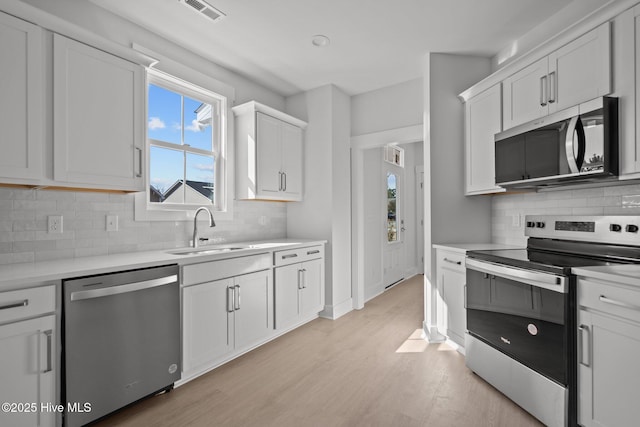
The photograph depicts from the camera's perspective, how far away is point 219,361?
2508 millimetres

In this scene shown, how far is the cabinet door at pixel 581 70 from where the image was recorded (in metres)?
1.91

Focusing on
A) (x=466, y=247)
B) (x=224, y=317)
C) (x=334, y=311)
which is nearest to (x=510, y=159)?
(x=466, y=247)

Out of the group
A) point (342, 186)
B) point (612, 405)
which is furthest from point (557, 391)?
point (342, 186)

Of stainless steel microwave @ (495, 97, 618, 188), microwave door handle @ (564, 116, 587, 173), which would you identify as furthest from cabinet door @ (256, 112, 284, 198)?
→ microwave door handle @ (564, 116, 587, 173)

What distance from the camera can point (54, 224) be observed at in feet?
6.89

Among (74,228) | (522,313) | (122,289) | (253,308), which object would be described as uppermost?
(74,228)

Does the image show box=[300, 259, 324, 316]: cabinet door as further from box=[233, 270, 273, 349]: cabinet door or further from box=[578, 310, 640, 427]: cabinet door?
box=[578, 310, 640, 427]: cabinet door

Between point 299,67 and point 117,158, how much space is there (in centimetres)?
208

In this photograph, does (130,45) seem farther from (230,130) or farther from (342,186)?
(342,186)

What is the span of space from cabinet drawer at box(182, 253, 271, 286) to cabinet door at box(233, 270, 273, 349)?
63mm

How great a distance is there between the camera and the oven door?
1716 mm

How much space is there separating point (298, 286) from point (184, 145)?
180 cm

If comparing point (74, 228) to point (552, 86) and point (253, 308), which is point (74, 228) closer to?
point (253, 308)

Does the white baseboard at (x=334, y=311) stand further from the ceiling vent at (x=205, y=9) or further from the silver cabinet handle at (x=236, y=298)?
the ceiling vent at (x=205, y=9)
